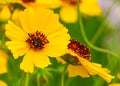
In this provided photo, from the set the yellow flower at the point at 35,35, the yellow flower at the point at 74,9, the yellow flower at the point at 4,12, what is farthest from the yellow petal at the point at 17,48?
the yellow flower at the point at 74,9

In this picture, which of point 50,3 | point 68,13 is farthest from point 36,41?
point 68,13

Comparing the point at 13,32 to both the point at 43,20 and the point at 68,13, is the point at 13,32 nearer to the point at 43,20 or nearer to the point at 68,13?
the point at 43,20

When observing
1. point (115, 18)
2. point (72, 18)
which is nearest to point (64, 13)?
point (72, 18)

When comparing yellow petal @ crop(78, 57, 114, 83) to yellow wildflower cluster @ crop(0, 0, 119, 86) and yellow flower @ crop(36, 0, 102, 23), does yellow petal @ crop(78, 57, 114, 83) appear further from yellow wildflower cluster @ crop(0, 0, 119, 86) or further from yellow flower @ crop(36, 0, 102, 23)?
yellow flower @ crop(36, 0, 102, 23)

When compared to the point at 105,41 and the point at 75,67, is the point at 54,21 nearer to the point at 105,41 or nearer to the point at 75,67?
the point at 75,67

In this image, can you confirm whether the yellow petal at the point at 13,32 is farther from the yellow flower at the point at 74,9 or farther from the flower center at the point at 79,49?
the yellow flower at the point at 74,9

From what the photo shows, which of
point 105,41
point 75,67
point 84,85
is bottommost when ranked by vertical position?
point 105,41
